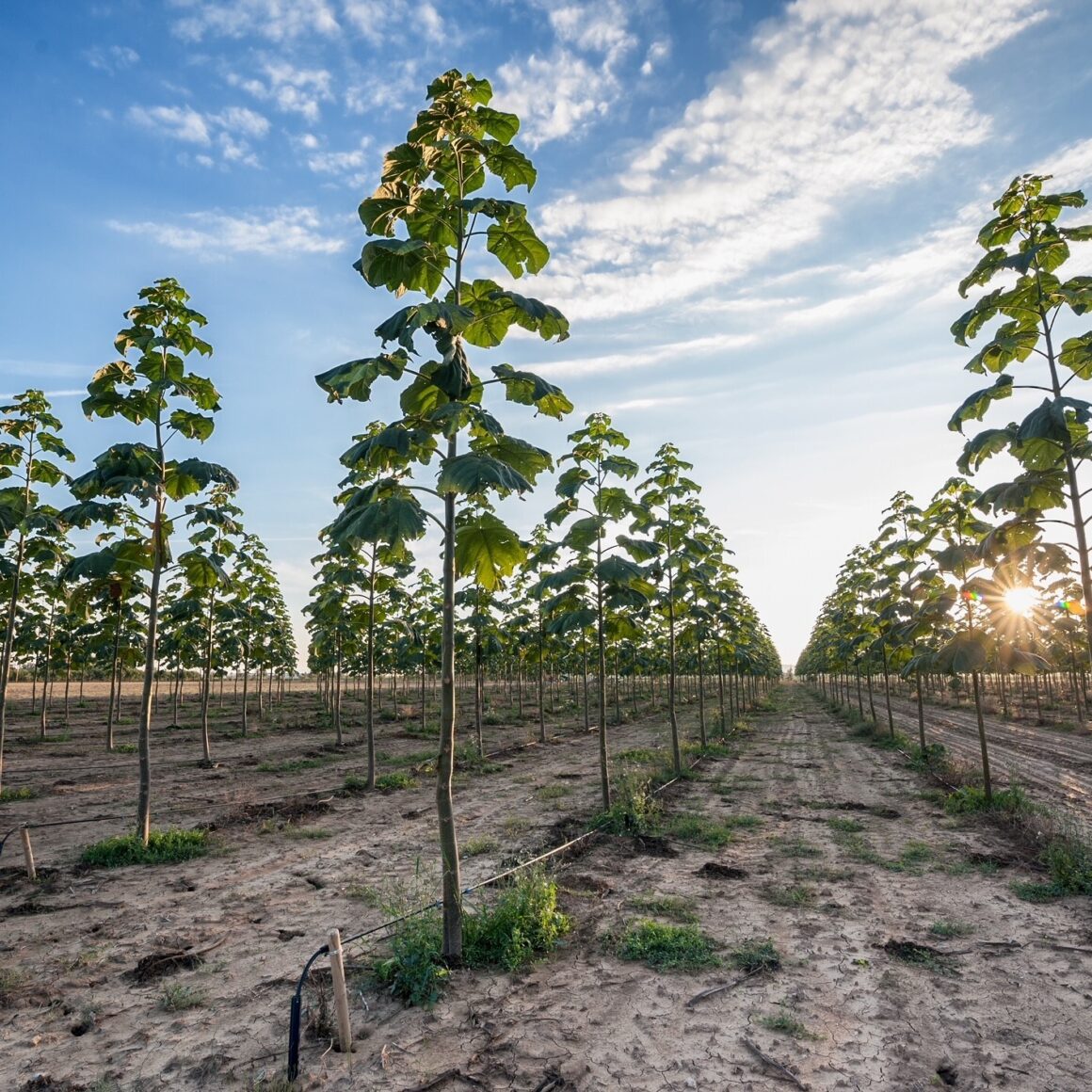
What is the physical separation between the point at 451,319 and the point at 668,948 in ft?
22.0

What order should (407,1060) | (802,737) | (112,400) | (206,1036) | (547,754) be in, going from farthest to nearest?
(802,737), (547,754), (112,400), (206,1036), (407,1060)

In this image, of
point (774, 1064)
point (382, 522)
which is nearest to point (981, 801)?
point (774, 1064)

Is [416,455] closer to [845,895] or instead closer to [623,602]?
[623,602]

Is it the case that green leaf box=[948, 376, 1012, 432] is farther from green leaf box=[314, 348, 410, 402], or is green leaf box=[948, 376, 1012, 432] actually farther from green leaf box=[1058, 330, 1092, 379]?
green leaf box=[314, 348, 410, 402]

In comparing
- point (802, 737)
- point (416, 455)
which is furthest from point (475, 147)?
point (802, 737)

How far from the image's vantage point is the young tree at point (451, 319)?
20.4 ft

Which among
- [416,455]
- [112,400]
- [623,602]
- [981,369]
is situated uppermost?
[112,400]

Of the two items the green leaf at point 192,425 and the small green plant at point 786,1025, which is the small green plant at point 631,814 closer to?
the small green plant at point 786,1025

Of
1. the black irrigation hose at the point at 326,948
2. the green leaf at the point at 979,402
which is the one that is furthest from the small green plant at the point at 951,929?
the green leaf at the point at 979,402

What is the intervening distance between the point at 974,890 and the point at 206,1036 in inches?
365

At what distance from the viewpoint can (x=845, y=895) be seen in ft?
28.8

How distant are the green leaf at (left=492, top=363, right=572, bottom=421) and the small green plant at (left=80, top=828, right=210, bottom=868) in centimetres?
992

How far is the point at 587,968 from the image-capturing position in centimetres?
668

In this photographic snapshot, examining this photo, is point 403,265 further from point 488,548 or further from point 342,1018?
point 342,1018
